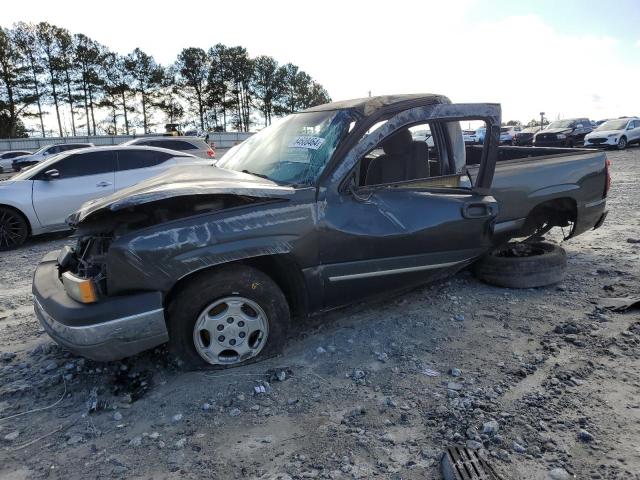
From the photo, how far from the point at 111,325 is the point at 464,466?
2076 mm

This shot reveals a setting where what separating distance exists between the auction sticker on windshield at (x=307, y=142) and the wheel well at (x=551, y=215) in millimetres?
2551

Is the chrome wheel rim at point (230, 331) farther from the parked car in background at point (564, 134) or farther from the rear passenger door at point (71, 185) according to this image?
the parked car in background at point (564, 134)

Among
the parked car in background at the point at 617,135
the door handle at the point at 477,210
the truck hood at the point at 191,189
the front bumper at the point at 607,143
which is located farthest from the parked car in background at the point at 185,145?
the parked car in background at the point at 617,135

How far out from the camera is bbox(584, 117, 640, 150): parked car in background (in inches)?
928

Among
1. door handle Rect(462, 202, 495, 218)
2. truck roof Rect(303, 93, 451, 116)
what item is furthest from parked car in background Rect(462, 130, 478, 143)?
door handle Rect(462, 202, 495, 218)

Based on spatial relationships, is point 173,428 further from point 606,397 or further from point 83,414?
point 606,397

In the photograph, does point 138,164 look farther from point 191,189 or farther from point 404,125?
point 404,125

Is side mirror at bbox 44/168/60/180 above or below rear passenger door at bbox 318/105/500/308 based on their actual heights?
above

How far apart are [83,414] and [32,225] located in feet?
18.9

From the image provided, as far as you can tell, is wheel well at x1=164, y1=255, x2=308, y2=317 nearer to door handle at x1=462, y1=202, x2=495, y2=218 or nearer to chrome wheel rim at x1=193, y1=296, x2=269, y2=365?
chrome wheel rim at x1=193, y1=296, x2=269, y2=365

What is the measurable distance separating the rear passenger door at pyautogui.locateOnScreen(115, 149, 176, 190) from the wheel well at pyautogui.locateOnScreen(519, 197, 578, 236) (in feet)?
20.3

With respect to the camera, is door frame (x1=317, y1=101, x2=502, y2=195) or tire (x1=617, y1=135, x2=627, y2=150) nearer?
door frame (x1=317, y1=101, x2=502, y2=195)

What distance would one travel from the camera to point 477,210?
12.9ft

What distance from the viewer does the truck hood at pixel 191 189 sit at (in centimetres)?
288
